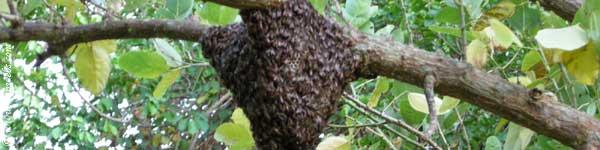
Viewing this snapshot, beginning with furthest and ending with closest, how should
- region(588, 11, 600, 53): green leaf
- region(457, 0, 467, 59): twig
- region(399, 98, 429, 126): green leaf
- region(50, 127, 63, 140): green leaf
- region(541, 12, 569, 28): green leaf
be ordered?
1. region(50, 127, 63, 140): green leaf
2. region(399, 98, 429, 126): green leaf
3. region(541, 12, 569, 28): green leaf
4. region(457, 0, 467, 59): twig
5. region(588, 11, 600, 53): green leaf

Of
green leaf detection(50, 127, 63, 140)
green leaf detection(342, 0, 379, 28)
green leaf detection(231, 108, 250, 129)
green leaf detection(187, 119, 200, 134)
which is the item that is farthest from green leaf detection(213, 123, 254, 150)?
green leaf detection(50, 127, 63, 140)

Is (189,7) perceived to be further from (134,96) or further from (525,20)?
(134,96)

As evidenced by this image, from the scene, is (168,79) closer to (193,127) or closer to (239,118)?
(239,118)

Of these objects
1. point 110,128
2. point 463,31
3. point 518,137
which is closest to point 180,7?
point 463,31

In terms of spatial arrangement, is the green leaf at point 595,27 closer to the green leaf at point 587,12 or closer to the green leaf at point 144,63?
the green leaf at point 587,12

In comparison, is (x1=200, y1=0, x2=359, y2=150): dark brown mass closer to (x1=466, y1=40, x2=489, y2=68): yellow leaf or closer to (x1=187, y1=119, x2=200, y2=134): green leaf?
(x1=466, y1=40, x2=489, y2=68): yellow leaf
